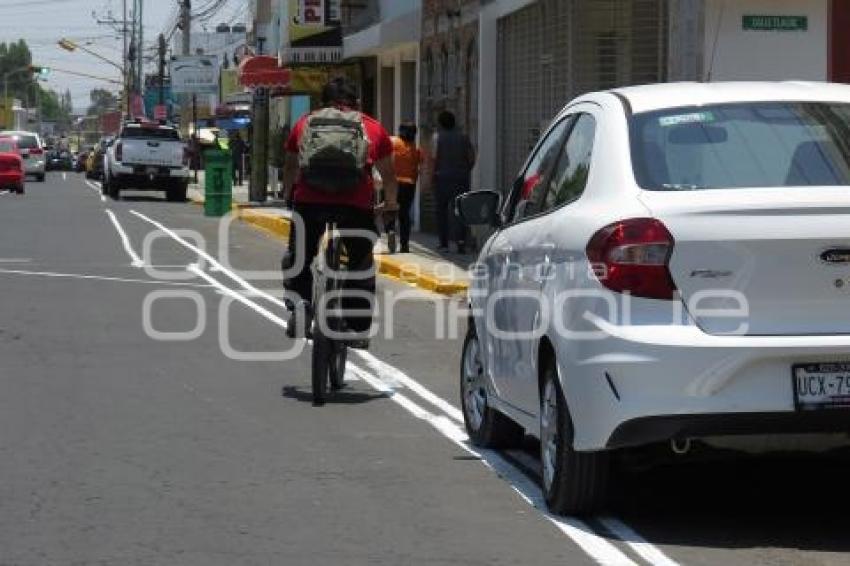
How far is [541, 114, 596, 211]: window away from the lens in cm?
734

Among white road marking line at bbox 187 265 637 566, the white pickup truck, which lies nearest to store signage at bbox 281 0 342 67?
the white pickup truck

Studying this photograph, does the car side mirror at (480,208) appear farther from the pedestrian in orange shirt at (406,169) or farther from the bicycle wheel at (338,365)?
the pedestrian in orange shirt at (406,169)

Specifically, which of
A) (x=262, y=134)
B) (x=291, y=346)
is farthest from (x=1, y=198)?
(x=291, y=346)

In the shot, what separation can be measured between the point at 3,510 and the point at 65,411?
2.71 meters

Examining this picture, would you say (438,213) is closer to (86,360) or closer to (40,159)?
(86,360)

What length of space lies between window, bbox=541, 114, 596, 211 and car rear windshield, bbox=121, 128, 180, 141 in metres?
37.4

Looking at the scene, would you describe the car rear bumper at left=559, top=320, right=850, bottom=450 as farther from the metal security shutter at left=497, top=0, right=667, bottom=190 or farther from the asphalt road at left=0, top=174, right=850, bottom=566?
the metal security shutter at left=497, top=0, right=667, bottom=190

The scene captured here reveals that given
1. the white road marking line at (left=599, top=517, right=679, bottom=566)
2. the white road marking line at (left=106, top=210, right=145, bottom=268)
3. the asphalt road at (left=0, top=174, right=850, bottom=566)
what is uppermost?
the white road marking line at (left=106, top=210, right=145, bottom=268)

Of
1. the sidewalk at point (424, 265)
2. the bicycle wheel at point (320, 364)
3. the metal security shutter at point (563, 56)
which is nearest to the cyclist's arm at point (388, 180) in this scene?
the bicycle wheel at point (320, 364)

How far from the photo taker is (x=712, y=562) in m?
6.56

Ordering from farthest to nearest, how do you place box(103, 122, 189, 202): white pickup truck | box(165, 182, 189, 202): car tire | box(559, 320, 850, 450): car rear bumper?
box(165, 182, 189, 202): car tire → box(103, 122, 189, 202): white pickup truck → box(559, 320, 850, 450): car rear bumper

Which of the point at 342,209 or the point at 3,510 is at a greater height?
the point at 342,209

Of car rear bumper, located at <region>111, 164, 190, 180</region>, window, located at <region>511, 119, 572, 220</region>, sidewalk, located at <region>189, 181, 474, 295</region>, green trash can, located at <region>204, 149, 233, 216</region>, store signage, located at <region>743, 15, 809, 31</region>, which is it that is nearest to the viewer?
window, located at <region>511, 119, 572, 220</region>

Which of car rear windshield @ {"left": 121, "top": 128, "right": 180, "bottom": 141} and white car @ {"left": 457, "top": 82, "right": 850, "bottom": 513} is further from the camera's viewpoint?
car rear windshield @ {"left": 121, "top": 128, "right": 180, "bottom": 141}
